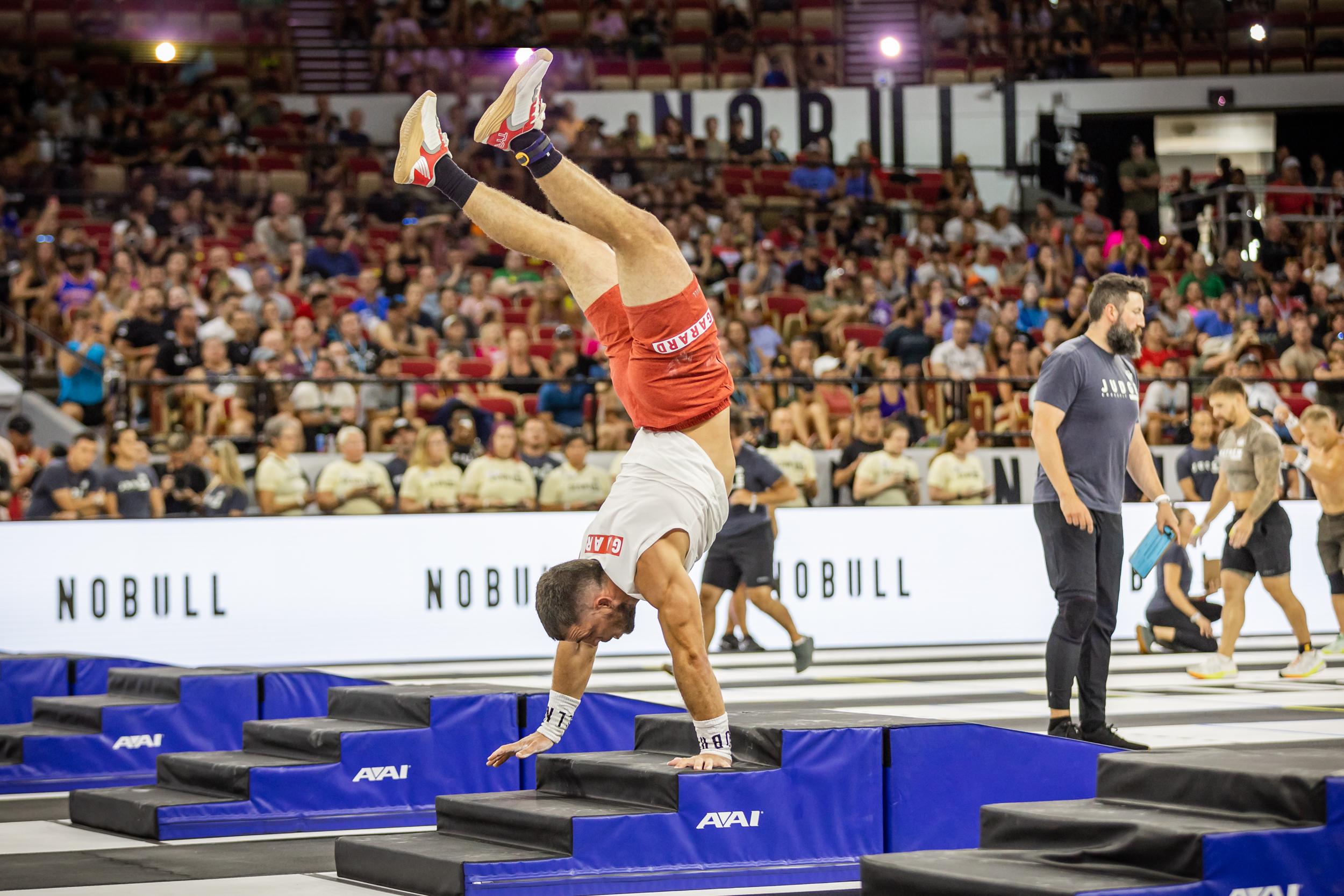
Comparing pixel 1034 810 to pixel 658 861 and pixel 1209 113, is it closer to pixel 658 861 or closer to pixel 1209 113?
pixel 658 861

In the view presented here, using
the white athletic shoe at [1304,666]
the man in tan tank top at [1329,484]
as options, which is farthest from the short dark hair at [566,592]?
the man in tan tank top at [1329,484]

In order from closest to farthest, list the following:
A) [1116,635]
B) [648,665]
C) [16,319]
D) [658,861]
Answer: [658,861] → [648,665] → [1116,635] → [16,319]

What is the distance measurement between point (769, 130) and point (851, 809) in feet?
58.9

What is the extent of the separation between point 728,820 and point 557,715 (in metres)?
0.87

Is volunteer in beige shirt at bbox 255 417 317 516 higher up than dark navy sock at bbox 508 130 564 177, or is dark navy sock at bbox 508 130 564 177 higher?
dark navy sock at bbox 508 130 564 177

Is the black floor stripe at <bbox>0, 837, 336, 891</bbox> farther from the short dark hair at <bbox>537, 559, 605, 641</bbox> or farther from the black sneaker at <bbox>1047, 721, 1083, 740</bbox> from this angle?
the black sneaker at <bbox>1047, 721, 1083, 740</bbox>

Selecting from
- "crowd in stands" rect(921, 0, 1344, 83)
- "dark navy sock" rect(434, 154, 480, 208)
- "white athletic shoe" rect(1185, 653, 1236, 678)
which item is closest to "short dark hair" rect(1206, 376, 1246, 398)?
"white athletic shoe" rect(1185, 653, 1236, 678)

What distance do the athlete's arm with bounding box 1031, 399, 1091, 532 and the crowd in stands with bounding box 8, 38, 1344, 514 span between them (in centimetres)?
545

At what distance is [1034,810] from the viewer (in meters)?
4.25

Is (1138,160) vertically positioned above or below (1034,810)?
above

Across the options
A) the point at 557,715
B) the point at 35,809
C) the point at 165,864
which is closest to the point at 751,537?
the point at 35,809

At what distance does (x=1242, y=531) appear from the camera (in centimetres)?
1040

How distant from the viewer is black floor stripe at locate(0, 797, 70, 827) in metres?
6.77

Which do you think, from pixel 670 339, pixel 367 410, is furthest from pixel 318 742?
pixel 367 410
